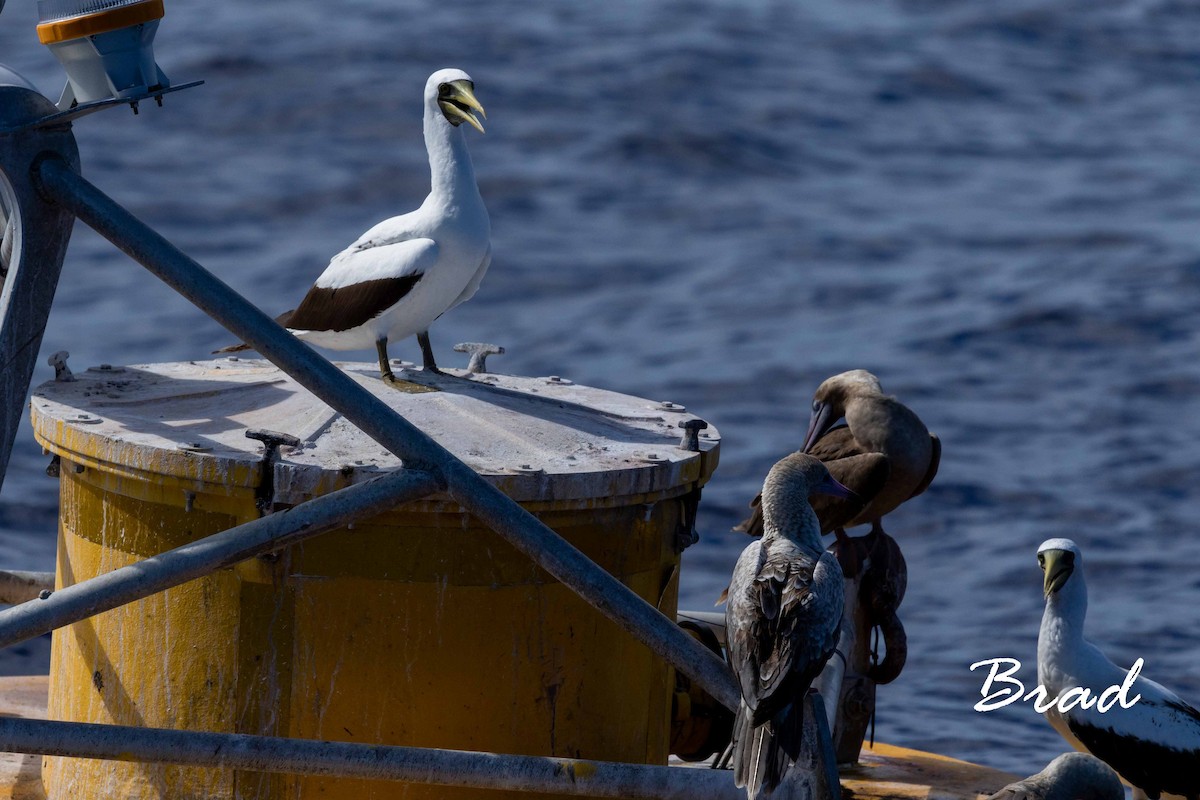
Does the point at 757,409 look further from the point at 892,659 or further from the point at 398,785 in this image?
the point at 398,785

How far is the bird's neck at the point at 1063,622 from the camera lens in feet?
20.3

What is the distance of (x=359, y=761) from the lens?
12.3 ft

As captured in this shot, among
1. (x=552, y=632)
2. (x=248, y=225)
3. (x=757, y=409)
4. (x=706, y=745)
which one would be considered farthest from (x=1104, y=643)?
(x=248, y=225)

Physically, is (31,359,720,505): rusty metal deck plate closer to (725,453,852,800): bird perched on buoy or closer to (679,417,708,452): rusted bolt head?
(679,417,708,452): rusted bolt head

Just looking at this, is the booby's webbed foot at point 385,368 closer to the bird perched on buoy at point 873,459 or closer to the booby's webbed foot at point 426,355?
the booby's webbed foot at point 426,355

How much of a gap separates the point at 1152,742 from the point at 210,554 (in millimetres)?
3689

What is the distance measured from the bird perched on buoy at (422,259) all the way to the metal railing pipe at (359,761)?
1529 millimetres

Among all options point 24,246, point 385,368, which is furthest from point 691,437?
point 24,246

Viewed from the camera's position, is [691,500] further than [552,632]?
Yes

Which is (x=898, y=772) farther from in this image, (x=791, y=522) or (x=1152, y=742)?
→ (x=791, y=522)

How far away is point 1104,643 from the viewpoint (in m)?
12.3

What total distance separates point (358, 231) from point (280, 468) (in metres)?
16.1

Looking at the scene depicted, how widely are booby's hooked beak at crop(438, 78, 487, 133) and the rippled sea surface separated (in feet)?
21.3

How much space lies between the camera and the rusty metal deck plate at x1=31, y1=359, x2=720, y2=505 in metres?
4.31
